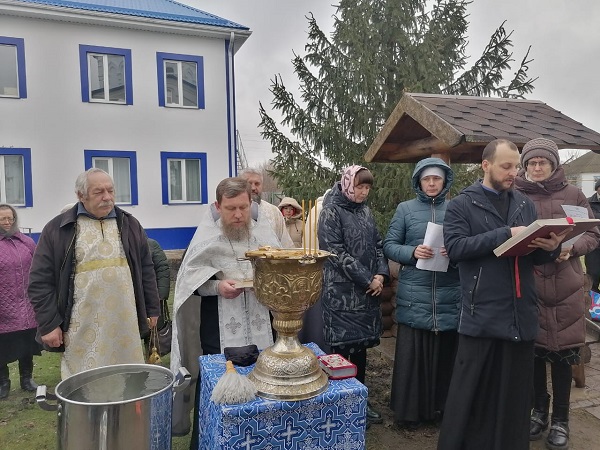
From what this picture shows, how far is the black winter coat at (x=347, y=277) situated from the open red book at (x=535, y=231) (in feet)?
3.41

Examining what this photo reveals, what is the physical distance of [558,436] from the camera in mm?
2904

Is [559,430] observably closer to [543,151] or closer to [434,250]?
[434,250]

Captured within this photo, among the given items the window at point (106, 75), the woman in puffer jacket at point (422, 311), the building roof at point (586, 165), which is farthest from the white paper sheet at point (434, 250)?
the building roof at point (586, 165)

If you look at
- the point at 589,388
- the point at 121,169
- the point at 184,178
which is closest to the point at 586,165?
the point at 184,178

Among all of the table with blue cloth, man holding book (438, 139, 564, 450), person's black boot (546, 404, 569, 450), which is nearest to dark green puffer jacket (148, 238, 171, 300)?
the table with blue cloth

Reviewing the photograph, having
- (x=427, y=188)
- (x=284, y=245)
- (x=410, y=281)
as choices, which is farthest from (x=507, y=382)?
(x=284, y=245)

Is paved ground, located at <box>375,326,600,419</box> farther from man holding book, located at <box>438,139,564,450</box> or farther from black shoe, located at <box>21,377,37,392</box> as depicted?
black shoe, located at <box>21,377,37,392</box>

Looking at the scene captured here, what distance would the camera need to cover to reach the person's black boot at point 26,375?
13.8 feet

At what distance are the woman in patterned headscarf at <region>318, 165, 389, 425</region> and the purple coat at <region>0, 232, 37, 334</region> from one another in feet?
8.88

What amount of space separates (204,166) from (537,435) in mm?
11215

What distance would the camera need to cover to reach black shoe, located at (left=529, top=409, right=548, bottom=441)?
303 centimetres

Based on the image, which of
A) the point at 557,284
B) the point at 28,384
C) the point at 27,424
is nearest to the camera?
the point at 557,284

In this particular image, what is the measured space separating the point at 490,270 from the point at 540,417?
1.41 meters

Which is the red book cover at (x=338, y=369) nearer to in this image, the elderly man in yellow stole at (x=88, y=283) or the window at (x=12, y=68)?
the elderly man in yellow stole at (x=88, y=283)
